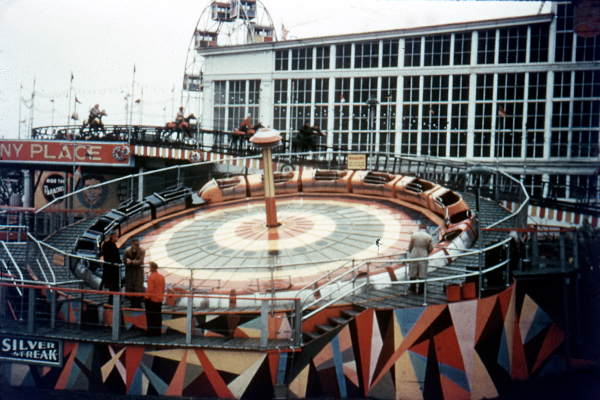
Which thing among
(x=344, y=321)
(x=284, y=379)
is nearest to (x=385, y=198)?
(x=344, y=321)

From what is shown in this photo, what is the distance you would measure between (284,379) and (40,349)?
3.85 m

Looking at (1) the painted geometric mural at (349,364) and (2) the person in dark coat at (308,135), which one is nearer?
(1) the painted geometric mural at (349,364)

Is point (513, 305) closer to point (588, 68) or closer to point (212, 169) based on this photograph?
point (588, 68)

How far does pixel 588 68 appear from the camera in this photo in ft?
38.0

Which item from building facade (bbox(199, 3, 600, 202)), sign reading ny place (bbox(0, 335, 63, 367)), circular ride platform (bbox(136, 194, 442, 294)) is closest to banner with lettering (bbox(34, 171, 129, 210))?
building facade (bbox(199, 3, 600, 202))

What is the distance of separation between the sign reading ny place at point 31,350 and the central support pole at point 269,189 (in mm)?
5327

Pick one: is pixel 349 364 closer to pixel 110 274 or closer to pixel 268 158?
pixel 110 274

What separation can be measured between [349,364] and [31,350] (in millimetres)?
4936

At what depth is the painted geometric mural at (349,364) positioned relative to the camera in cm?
722

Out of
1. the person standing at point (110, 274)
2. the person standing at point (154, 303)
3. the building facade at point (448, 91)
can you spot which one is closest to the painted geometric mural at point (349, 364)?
the person standing at point (154, 303)

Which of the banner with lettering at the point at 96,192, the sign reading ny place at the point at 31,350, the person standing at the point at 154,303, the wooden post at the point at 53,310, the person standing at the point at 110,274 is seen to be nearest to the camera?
the sign reading ny place at the point at 31,350

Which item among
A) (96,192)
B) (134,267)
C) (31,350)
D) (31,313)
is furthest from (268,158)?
(96,192)

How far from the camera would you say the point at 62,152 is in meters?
17.5

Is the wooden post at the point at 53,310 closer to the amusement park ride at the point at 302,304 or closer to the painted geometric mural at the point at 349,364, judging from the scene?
the amusement park ride at the point at 302,304
